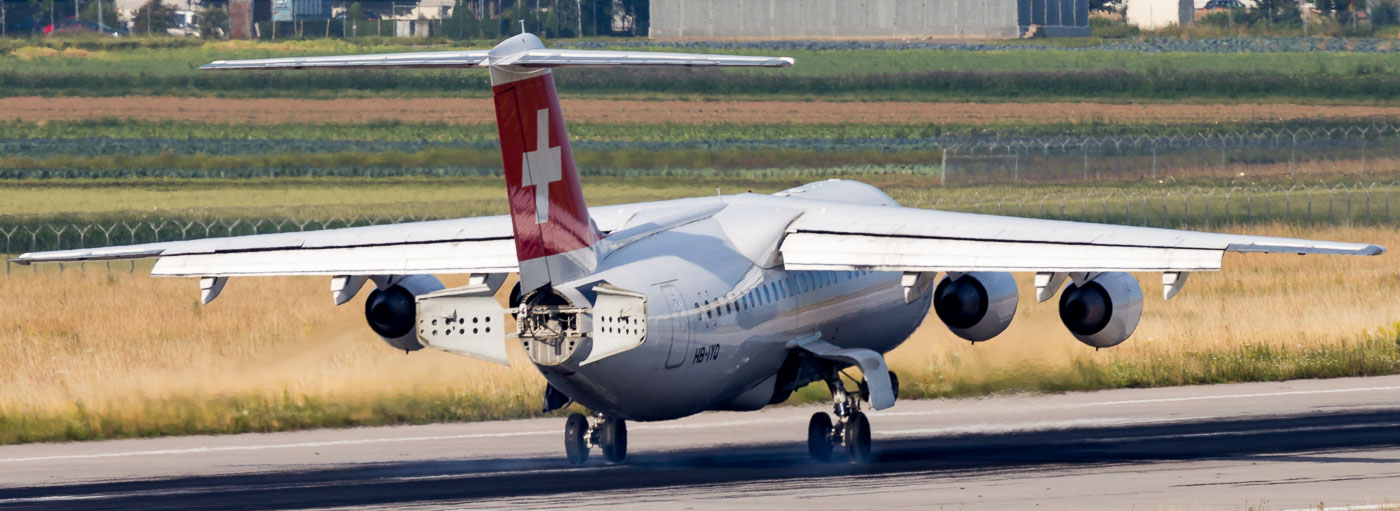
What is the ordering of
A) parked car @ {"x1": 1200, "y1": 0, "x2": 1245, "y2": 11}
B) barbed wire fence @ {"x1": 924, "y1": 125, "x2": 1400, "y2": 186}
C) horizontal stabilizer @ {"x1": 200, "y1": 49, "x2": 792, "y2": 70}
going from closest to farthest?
horizontal stabilizer @ {"x1": 200, "y1": 49, "x2": 792, "y2": 70} → barbed wire fence @ {"x1": 924, "y1": 125, "x2": 1400, "y2": 186} → parked car @ {"x1": 1200, "y1": 0, "x2": 1245, "y2": 11}

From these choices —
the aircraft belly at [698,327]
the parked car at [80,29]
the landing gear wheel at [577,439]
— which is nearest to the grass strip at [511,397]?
the landing gear wheel at [577,439]

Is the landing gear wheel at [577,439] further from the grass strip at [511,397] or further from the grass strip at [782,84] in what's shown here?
the grass strip at [782,84]

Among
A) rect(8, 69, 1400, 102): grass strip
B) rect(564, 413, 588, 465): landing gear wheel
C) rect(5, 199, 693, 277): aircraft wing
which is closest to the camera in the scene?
rect(5, 199, 693, 277): aircraft wing

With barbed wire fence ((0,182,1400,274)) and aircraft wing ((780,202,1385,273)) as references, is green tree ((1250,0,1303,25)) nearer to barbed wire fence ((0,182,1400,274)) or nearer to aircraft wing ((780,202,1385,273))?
barbed wire fence ((0,182,1400,274))

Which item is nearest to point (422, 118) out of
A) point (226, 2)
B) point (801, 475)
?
point (226, 2)

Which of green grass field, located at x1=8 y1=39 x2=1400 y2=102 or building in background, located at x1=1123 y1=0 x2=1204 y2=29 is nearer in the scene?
green grass field, located at x1=8 y1=39 x2=1400 y2=102

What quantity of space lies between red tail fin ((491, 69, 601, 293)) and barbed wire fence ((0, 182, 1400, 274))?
30.9 metres

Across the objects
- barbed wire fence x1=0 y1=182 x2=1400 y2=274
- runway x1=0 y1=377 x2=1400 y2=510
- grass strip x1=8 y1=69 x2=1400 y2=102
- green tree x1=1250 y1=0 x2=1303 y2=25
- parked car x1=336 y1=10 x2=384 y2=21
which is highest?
parked car x1=336 y1=10 x2=384 y2=21

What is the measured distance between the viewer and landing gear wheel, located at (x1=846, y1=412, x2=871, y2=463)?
87.9ft

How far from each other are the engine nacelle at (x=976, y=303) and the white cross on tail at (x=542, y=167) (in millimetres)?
7548

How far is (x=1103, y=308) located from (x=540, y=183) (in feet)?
28.3

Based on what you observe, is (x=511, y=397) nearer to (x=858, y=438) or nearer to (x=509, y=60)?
(x=858, y=438)

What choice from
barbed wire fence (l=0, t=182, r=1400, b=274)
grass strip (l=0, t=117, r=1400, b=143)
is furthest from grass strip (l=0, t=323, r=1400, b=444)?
grass strip (l=0, t=117, r=1400, b=143)

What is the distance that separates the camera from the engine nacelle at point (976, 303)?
89.7 ft
